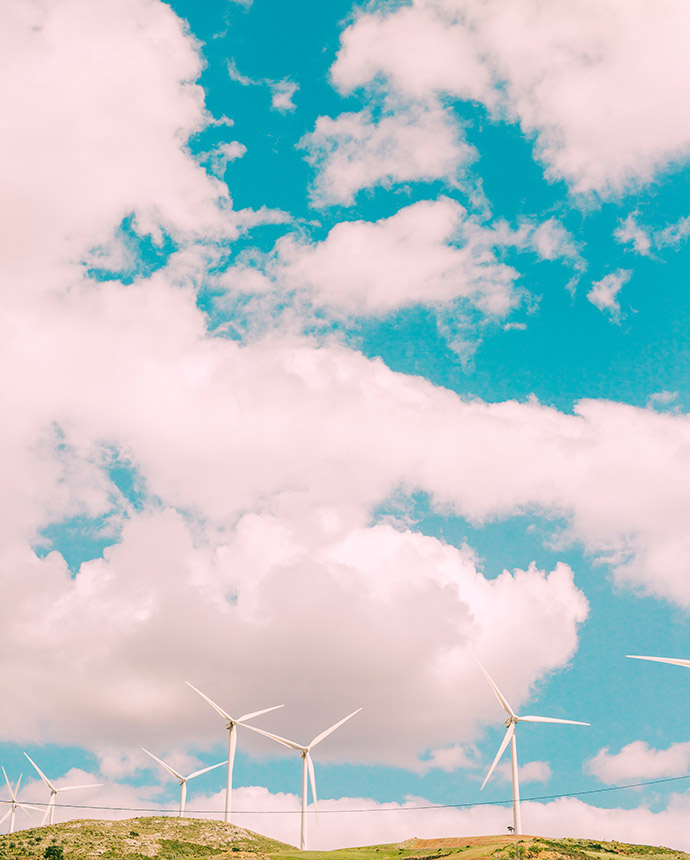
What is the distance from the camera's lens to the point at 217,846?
6973 inches

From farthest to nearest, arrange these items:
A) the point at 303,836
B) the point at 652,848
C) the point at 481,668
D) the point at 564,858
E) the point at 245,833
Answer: the point at 245,833
the point at 303,836
the point at 652,848
the point at 481,668
the point at 564,858

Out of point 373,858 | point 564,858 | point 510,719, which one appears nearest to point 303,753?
point 373,858

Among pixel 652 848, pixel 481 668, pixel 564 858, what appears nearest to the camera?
pixel 564 858

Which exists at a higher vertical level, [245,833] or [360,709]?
[360,709]

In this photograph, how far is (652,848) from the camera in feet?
525

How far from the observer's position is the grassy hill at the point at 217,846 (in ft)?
464

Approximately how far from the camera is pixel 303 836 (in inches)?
7126

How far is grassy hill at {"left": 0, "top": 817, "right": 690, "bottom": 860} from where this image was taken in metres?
142

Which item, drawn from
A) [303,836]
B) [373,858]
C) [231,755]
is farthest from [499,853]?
[231,755]

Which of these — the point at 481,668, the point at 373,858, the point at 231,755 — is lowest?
the point at 373,858

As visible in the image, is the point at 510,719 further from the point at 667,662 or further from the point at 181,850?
the point at 181,850

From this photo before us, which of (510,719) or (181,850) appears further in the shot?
(181,850)

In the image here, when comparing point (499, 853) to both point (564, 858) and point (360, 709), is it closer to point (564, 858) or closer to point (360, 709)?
point (564, 858)

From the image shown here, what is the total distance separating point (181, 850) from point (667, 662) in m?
112
